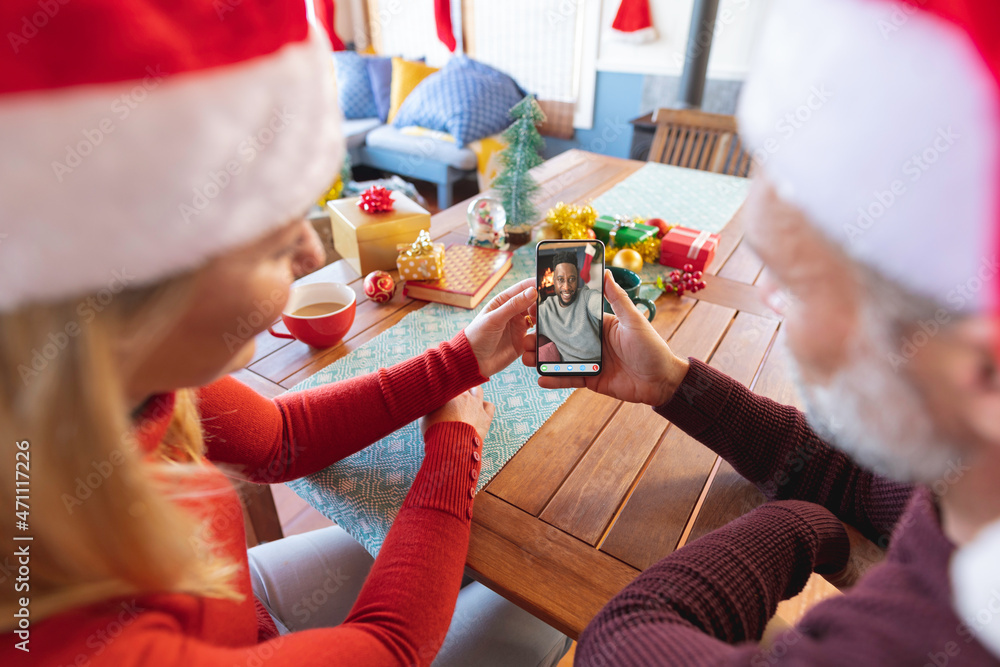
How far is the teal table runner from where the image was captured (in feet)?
2.14

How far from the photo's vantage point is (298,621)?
76cm

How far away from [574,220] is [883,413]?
37.3 inches

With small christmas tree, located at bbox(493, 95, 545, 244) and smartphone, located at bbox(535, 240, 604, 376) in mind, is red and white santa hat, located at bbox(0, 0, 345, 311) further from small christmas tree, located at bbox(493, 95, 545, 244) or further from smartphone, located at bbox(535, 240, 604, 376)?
small christmas tree, located at bbox(493, 95, 545, 244)

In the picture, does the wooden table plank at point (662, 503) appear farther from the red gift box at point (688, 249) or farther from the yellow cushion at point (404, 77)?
the yellow cushion at point (404, 77)

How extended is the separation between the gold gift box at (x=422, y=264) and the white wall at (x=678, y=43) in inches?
104

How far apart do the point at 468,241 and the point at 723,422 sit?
2.55 ft

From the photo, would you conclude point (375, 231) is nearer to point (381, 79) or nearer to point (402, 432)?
point (402, 432)

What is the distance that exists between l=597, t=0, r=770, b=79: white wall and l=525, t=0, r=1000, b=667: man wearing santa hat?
3.07 metres

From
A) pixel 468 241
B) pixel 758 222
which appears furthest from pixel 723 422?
pixel 468 241

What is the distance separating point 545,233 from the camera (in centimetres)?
128

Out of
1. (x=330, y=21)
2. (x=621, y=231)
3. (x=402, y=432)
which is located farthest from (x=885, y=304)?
(x=330, y=21)

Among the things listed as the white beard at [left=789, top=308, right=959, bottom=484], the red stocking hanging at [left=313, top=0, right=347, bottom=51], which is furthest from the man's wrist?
the red stocking hanging at [left=313, top=0, right=347, bottom=51]

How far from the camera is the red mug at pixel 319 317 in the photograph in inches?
34.4

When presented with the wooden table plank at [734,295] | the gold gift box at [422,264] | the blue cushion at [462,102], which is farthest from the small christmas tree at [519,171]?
the blue cushion at [462,102]
